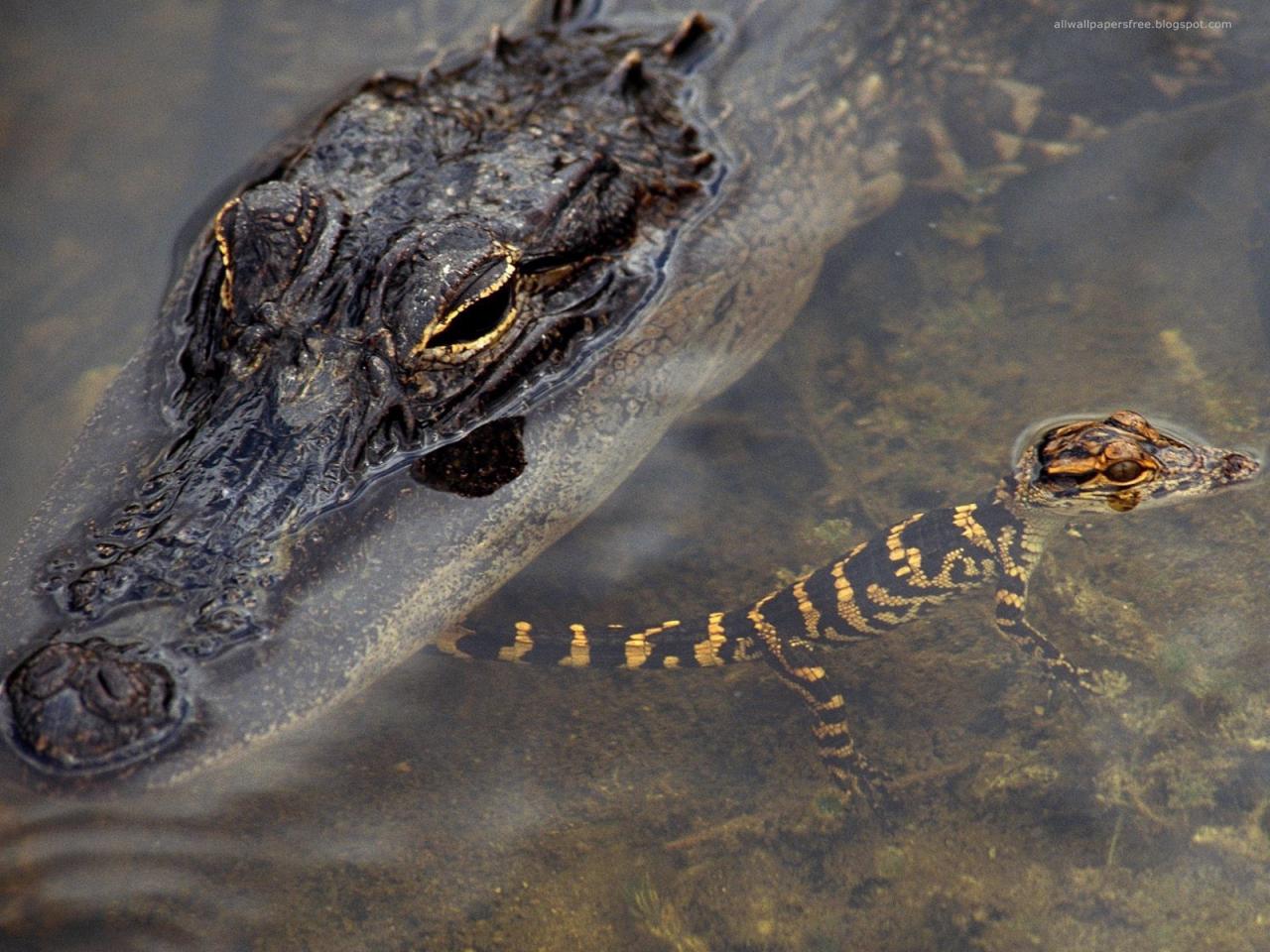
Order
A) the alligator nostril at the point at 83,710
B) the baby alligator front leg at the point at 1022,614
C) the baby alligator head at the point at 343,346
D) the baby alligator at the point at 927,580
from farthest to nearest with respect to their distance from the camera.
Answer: the baby alligator at the point at 927,580 < the baby alligator front leg at the point at 1022,614 < the baby alligator head at the point at 343,346 < the alligator nostril at the point at 83,710

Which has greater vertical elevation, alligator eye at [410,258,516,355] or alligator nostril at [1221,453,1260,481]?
alligator eye at [410,258,516,355]

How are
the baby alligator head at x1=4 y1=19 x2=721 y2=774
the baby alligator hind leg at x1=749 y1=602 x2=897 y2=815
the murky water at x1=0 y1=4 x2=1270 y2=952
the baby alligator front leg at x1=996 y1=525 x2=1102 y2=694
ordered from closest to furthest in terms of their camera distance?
the baby alligator head at x1=4 y1=19 x2=721 y2=774
the murky water at x1=0 y1=4 x2=1270 y2=952
the baby alligator hind leg at x1=749 y1=602 x2=897 y2=815
the baby alligator front leg at x1=996 y1=525 x2=1102 y2=694

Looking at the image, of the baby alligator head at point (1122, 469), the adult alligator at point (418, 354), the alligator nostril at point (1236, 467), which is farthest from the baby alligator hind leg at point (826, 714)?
the alligator nostril at point (1236, 467)

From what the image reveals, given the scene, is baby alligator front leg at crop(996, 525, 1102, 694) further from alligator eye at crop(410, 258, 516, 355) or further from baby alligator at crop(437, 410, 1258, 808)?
alligator eye at crop(410, 258, 516, 355)

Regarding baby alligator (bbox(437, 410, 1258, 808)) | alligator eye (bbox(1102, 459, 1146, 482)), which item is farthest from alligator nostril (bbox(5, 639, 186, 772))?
alligator eye (bbox(1102, 459, 1146, 482))

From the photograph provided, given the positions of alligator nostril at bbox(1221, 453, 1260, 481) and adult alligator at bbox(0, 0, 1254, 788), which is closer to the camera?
adult alligator at bbox(0, 0, 1254, 788)

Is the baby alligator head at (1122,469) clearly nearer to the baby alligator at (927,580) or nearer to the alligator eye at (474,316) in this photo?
the baby alligator at (927,580)

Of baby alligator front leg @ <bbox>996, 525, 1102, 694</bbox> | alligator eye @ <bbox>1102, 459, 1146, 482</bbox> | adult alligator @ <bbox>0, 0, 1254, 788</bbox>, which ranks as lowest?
baby alligator front leg @ <bbox>996, 525, 1102, 694</bbox>
